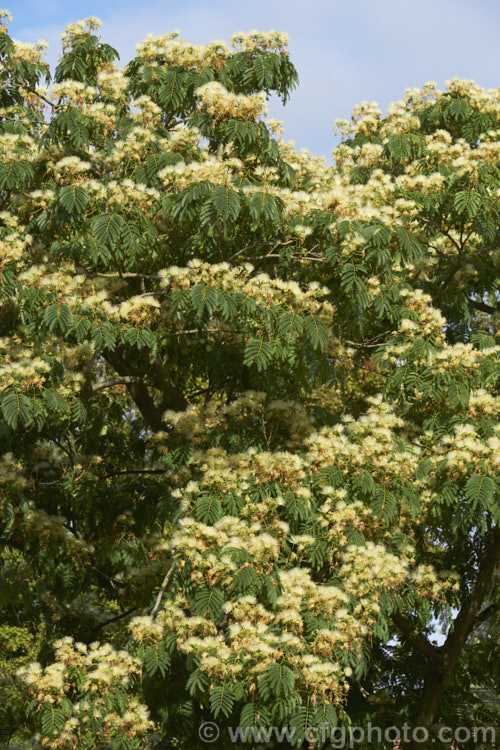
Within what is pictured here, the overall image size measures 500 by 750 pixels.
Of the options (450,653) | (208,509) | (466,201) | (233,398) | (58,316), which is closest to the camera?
(58,316)

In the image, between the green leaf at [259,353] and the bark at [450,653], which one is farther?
the bark at [450,653]

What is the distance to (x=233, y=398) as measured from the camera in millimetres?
10055

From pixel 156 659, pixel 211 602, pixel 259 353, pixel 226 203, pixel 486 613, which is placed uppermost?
pixel 226 203

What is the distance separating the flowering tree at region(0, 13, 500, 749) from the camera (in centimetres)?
739

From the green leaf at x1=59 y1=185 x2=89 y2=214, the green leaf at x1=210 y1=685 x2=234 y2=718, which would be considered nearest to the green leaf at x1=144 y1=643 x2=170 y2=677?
the green leaf at x1=210 y1=685 x2=234 y2=718

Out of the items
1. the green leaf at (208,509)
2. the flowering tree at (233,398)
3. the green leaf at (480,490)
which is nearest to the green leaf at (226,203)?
the flowering tree at (233,398)

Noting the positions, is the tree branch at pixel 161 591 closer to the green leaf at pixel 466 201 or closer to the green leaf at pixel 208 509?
the green leaf at pixel 208 509

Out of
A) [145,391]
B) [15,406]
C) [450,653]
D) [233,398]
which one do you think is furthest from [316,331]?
[450,653]

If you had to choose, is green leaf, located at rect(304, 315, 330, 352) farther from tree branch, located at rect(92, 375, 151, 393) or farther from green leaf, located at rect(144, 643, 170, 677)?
green leaf, located at rect(144, 643, 170, 677)

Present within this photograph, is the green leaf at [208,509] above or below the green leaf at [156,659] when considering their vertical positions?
above

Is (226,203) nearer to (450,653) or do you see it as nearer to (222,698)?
(222,698)

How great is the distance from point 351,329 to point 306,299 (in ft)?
4.20

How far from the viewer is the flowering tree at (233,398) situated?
739cm

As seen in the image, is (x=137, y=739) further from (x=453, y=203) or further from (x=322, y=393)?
(x=322, y=393)
